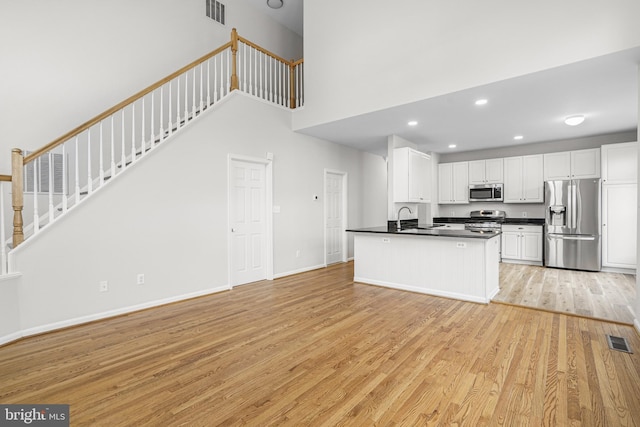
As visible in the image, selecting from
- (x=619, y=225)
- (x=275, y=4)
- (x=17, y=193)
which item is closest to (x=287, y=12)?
(x=275, y=4)

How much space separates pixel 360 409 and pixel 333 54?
194 inches

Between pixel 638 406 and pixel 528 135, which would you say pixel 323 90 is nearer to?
pixel 528 135

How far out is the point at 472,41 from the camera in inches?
141

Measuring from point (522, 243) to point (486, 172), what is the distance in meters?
1.83

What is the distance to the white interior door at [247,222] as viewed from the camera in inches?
195

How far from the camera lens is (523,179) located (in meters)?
6.91

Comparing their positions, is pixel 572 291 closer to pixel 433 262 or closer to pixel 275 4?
pixel 433 262

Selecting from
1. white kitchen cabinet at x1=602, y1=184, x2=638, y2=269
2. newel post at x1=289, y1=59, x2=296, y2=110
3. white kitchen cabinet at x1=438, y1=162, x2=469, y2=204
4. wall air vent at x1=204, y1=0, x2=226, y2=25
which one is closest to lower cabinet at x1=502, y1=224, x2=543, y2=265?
white kitchen cabinet at x1=602, y1=184, x2=638, y2=269

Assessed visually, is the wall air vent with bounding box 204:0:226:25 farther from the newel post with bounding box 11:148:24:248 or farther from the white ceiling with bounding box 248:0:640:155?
the newel post with bounding box 11:148:24:248

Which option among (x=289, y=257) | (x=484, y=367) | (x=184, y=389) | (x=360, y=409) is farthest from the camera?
(x=289, y=257)

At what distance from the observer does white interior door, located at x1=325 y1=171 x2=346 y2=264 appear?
6.82 meters

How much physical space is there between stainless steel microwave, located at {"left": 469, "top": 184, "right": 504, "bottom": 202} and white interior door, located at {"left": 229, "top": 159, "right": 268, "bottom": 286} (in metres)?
5.23

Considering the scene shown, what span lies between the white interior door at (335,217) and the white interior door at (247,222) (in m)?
1.74

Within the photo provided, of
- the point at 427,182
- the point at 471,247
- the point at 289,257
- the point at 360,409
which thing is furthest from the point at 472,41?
the point at 289,257
